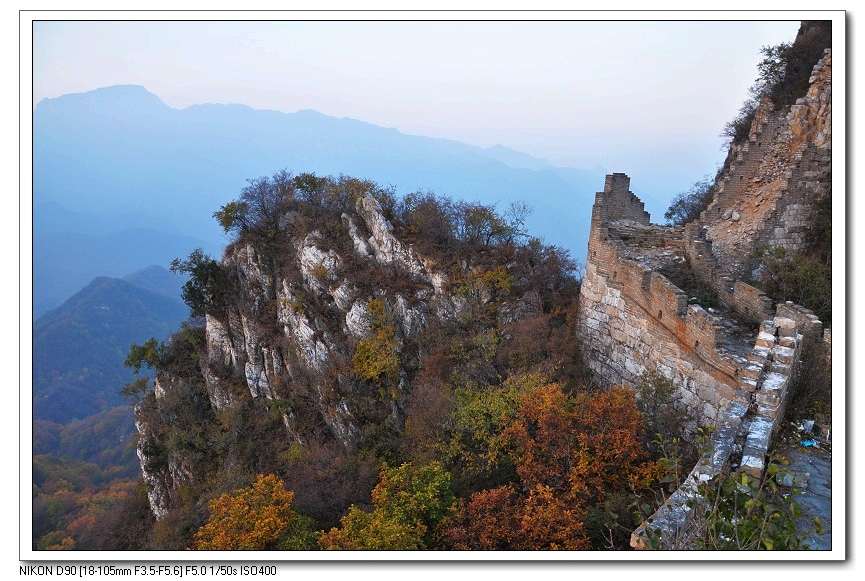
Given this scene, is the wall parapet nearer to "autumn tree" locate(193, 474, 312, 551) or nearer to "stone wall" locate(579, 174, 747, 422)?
"stone wall" locate(579, 174, 747, 422)

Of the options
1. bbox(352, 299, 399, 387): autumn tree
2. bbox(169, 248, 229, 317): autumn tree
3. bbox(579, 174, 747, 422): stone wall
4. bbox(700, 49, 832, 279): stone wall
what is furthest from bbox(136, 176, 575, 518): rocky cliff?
bbox(700, 49, 832, 279): stone wall

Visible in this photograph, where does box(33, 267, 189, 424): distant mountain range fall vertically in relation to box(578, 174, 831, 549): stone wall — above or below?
below

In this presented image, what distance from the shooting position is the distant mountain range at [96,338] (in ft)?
142

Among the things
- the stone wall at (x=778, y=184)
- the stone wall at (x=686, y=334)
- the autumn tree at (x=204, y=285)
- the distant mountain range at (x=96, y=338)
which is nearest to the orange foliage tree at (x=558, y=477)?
the stone wall at (x=686, y=334)

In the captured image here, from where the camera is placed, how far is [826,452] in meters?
7.09

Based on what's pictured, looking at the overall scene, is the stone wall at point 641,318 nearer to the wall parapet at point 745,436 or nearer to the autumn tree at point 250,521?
the wall parapet at point 745,436

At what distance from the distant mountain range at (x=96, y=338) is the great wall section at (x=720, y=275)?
112ft

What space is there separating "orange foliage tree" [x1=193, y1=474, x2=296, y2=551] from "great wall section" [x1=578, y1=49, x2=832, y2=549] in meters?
7.43

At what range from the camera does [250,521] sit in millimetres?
9891

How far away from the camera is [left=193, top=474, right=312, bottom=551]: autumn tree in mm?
9172

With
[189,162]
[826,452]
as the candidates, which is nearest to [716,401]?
[826,452]

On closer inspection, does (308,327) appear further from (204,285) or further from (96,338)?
(96,338)

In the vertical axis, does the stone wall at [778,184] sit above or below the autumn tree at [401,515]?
above
